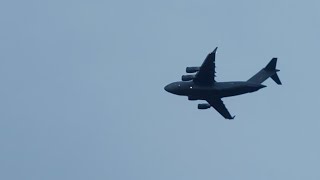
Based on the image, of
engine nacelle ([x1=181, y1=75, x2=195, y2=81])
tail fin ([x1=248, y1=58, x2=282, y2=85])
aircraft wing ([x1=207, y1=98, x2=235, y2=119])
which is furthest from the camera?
aircraft wing ([x1=207, y1=98, x2=235, y2=119])

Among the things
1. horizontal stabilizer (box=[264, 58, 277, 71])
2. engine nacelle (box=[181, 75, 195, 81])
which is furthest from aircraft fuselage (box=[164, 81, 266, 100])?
horizontal stabilizer (box=[264, 58, 277, 71])

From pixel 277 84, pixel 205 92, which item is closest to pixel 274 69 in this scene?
pixel 277 84

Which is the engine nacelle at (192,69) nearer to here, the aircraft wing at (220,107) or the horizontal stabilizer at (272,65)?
the aircraft wing at (220,107)

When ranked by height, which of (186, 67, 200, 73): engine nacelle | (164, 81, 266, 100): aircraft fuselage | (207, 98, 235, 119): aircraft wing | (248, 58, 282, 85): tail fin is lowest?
(207, 98, 235, 119): aircraft wing

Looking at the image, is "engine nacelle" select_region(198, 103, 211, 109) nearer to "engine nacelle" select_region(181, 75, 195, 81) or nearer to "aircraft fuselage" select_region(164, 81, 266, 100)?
"aircraft fuselage" select_region(164, 81, 266, 100)

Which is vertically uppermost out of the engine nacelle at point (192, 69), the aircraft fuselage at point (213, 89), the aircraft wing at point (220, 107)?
the engine nacelle at point (192, 69)

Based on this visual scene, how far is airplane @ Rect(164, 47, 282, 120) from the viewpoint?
327 ft

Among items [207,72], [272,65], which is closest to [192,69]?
[207,72]

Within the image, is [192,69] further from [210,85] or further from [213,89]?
[213,89]

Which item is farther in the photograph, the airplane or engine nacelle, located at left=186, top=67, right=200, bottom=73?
engine nacelle, located at left=186, top=67, right=200, bottom=73

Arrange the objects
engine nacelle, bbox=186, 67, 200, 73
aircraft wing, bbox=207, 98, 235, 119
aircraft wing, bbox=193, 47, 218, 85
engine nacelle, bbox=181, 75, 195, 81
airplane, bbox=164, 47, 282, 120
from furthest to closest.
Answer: aircraft wing, bbox=207, 98, 235, 119, engine nacelle, bbox=181, 75, 195, 81, engine nacelle, bbox=186, 67, 200, 73, airplane, bbox=164, 47, 282, 120, aircraft wing, bbox=193, 47, 218, 85

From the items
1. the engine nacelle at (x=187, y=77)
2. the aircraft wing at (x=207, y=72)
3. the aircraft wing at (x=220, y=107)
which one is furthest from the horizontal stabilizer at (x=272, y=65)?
the engine nacelle at (x=187, y=77)

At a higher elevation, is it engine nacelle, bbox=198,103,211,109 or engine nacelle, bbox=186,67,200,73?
engine nacelle, bbox=186,67,200,73

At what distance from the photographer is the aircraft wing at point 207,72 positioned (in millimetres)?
97062
